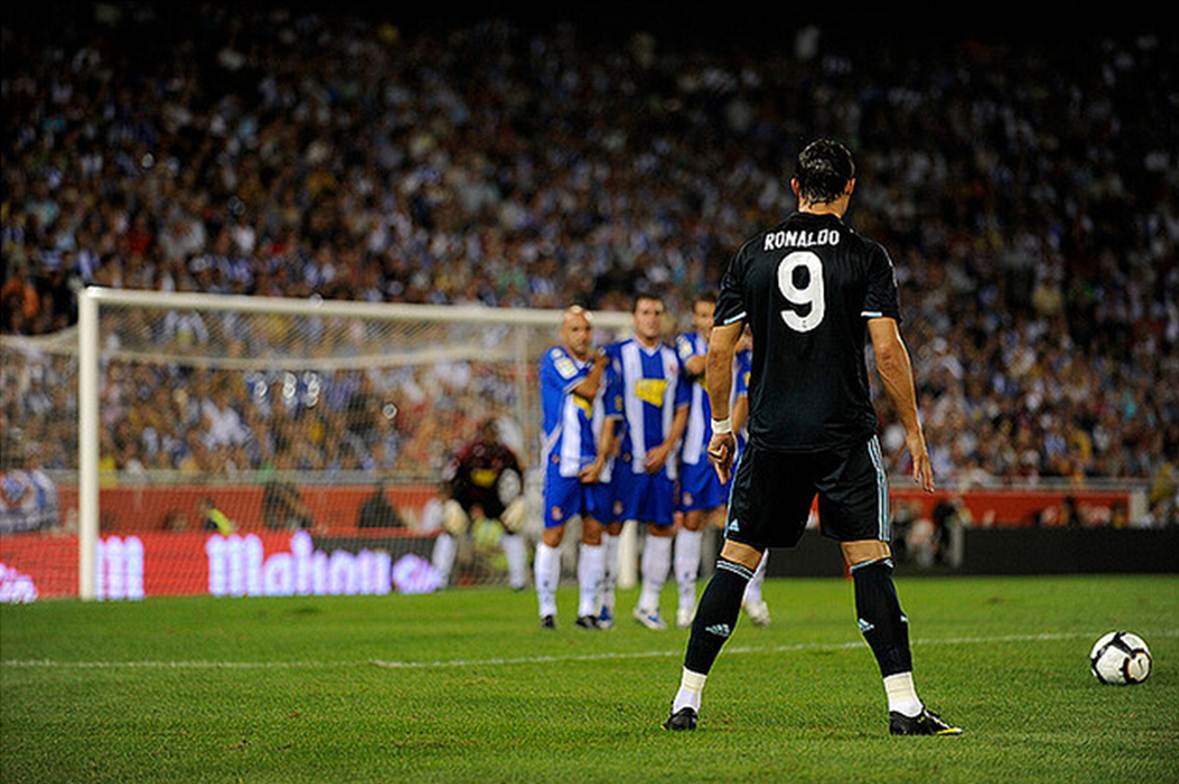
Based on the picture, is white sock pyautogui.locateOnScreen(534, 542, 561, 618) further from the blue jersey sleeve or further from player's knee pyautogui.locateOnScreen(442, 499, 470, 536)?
player's knee pyautogui.locateOnScreen(442, 499, 470, 536)

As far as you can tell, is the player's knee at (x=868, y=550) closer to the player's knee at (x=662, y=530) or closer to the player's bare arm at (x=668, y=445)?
the player's bare arm at (x=668, y=445)

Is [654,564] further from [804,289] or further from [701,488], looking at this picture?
[804,289]

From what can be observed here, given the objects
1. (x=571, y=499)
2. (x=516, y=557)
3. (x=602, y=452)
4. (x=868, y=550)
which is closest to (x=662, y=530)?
(x=571, y=499)

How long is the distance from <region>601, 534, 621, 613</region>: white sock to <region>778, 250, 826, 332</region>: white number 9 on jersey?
682 cm

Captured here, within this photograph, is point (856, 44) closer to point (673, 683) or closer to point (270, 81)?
point (270, 81)

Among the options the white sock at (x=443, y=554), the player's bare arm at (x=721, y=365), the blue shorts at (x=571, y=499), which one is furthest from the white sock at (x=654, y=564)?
the white sock at (x=443, y=554)

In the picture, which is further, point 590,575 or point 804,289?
point 590,575

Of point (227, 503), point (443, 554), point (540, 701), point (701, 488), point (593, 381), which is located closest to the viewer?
point (540, 701)

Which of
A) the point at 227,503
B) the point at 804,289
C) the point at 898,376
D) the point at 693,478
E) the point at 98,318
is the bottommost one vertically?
the point at 227,503

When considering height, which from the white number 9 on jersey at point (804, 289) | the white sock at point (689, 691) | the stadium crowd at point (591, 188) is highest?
the stadium crowd at point (591, 188)

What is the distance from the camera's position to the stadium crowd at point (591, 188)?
24.2 meters

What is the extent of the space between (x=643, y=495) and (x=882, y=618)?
665 centimetres

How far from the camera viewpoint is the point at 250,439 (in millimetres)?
19703

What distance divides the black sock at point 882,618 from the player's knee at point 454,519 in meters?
13.6
